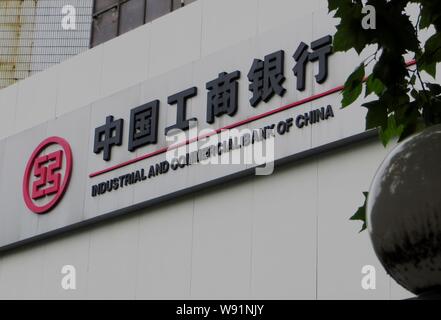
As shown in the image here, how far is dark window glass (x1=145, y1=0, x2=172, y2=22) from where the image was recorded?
18.9m

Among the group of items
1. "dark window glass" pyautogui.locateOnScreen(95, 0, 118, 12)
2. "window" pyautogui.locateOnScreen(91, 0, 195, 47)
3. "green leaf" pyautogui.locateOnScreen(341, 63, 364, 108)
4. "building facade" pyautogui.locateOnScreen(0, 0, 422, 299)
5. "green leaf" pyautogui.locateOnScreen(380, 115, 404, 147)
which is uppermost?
"dark window glass" pyautogui.locateOnScreen(95, 0, 118, 12)

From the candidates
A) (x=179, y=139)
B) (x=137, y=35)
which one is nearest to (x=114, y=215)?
(x=179, y=139)

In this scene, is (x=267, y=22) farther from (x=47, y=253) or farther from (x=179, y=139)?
(x=47, y=253)

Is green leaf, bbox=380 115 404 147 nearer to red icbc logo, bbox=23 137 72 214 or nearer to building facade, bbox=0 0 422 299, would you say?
building facade, bbox=0 0 422 299

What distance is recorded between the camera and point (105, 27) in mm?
20438

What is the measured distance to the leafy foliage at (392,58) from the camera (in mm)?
3666

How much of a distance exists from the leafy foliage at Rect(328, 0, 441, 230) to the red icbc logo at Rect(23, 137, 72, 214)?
1431cm

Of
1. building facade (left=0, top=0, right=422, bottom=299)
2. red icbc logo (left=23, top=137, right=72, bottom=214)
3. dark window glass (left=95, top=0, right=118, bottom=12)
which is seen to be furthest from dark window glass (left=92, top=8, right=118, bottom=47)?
red icbc logo (left=23, top=137, right=72, bottom=214)

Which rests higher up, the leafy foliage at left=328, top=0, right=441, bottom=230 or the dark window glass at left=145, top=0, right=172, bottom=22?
the dark window glass at left=145, top=0, right=172, bottom=22

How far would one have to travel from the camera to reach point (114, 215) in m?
16.9

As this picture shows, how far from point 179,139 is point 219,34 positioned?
1.63 metres

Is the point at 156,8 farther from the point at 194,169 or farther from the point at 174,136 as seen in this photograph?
the point at 194,169

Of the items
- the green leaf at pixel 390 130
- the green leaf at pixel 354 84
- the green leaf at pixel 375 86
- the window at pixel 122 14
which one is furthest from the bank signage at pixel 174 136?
the green leaf at pixel 390 130

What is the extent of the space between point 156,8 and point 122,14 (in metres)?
1.18
